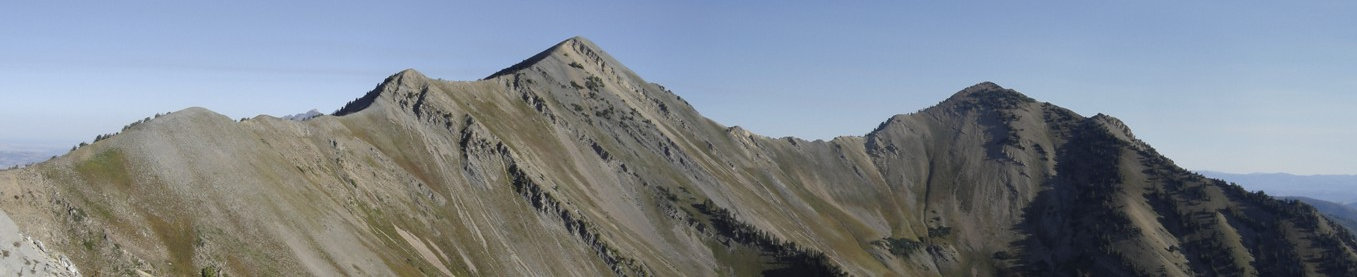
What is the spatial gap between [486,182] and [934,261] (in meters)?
117

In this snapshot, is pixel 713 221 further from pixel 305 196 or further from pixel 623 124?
pixel 305 196

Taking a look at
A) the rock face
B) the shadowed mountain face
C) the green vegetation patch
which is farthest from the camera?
the green vegetation patch

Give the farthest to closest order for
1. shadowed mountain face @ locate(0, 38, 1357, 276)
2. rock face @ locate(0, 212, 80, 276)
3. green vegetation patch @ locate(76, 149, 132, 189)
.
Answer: green vegetation patch @ locate(76, 149, 132, 189), shadowed mountain face @ locate(0, 38, 1357, 276), rock face @ locate(0, 212, 80, 276)

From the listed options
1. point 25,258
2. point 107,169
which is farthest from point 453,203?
point 25,258

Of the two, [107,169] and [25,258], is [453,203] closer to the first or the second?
[107,169]

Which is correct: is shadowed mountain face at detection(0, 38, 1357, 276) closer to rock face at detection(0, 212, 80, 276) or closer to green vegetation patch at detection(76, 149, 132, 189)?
green vegetation patch at detection(76, 149, 132, 189)

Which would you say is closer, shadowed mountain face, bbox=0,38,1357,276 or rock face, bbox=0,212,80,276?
rock face, bbox=0,212,80,276

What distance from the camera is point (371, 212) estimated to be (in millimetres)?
101000

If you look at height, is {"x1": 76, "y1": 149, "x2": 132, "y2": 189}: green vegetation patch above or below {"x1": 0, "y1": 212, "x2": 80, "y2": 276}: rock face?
above

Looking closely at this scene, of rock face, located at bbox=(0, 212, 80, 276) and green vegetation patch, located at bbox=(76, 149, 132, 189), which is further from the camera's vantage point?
green vegetation patch, located at bbox=(76, 149, 132, 189)

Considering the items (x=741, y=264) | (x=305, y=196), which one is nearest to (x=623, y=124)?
(x=741, y=264)

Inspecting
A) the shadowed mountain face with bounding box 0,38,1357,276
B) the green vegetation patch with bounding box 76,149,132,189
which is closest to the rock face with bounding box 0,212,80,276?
the shadowed mountain face with bounding box 0,38,1357,276

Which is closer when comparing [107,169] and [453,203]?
[107,169]

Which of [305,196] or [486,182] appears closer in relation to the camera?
[305,196]
